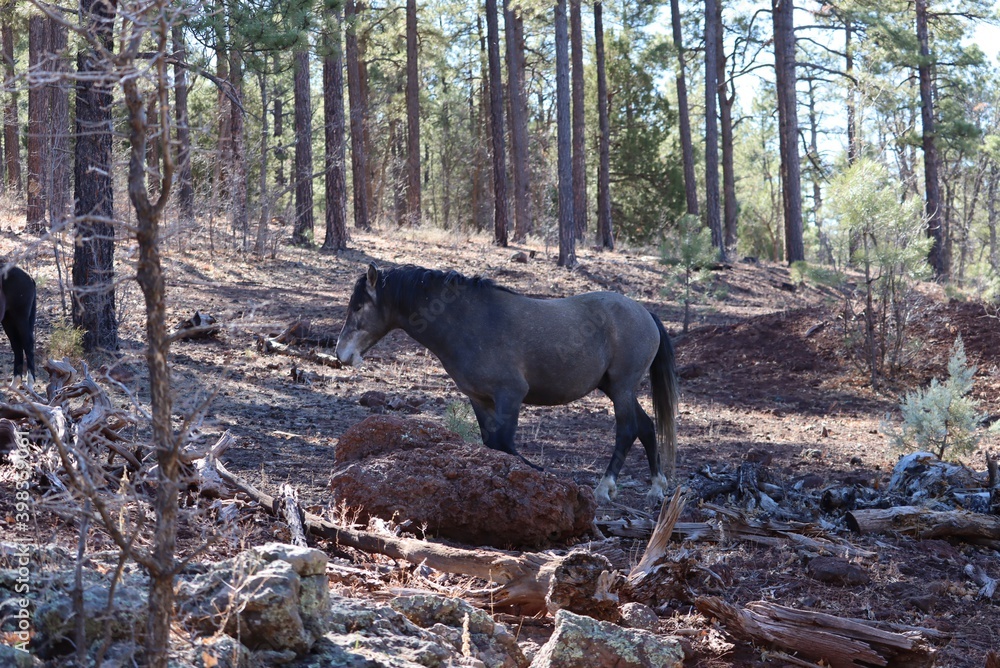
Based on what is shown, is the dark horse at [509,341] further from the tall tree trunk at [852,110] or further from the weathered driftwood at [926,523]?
the tall tree trunk at [852,110]

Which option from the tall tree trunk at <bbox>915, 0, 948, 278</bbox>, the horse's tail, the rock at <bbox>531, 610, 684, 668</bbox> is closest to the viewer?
the rock at <bbox>531, 610, 684, 668</bbox>

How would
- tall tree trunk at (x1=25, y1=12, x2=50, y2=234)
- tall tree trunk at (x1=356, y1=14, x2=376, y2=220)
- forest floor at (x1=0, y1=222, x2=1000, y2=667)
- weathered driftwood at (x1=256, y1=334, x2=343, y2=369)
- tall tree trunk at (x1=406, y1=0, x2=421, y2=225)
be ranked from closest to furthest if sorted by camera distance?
forest floor at (x1=0, y1=222, x2=1000, y2=667) → weathered driftwood at (x1=256, y1=334, x2=343, y2=369) → tall tree trunk at (x1=25, y1=12, x2=50, y2=234) → tall tree trunk at (x1=406, y1=0, x2=421, y2=225) → tall tree trunk at (x1=356, y1=14, x2=376, y2=220)

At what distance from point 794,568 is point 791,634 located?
1.36m

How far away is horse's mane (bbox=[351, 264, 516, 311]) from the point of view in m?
7.15

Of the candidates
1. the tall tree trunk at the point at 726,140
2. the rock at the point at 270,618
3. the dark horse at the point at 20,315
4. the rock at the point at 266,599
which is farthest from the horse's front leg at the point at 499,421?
the tall tree trunk at the point at 726,140

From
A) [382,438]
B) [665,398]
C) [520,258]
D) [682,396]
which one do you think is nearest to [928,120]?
[520,258]

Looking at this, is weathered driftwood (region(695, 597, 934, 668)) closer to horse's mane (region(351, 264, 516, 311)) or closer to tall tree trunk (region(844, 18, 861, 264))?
horse's mane (region(351, 264, 516, 311))

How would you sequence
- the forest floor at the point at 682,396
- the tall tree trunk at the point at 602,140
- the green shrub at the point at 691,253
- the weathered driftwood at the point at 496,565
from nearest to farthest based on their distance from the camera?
the weathered driftwood at the point at 496,565 → the forest floor at the point at 682,396 → the green shrub at the point at 691,253 → the tall tree trunk at the point at 602,140

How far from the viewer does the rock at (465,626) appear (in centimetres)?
380

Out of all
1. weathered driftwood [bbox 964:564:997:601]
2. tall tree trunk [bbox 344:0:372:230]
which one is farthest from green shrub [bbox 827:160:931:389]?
tall tree trunk [bbox 344:0:372:230]

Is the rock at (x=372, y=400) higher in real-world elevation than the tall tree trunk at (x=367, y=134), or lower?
lower

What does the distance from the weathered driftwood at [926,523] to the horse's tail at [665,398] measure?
1.98m

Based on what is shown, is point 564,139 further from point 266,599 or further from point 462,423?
point 266,599

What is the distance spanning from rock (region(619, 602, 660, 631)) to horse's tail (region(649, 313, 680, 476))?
3.75 metres
